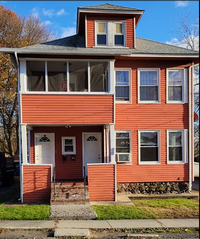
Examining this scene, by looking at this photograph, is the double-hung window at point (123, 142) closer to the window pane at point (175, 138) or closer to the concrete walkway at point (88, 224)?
the window pane at point (175, 138)

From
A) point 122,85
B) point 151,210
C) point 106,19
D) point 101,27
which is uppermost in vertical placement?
point 106,19

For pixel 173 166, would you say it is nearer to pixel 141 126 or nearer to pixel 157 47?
pixel 141 126

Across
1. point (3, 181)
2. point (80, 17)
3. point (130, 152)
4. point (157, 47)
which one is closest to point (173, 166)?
point (130, 152)

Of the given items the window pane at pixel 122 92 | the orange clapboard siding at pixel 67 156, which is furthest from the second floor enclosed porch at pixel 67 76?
the orange clapboard siding at pixel 67 156

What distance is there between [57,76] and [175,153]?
6509 mm

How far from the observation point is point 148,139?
11.1 metres

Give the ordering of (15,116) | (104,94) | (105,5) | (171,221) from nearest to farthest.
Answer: (171,221) → (104,94) → (105,5) → (15,116)

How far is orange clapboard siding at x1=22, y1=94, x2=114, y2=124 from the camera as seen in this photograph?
9656 mm

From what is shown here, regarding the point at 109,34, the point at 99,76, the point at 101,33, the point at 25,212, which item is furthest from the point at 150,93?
the point at 25,212

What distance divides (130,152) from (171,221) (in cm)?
399

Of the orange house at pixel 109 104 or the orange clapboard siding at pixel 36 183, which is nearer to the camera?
the orange clapboard siding at pixel 36 183

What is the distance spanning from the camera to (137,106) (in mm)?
10953

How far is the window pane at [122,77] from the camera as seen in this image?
36.0 ft

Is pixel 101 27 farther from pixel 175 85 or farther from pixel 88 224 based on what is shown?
pixel 88 224
